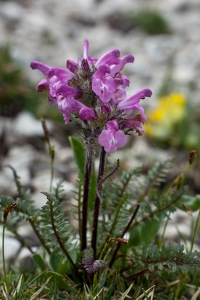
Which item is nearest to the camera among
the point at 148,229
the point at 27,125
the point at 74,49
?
the point at 148,229

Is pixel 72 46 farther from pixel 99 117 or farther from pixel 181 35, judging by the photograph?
pixel 99 117

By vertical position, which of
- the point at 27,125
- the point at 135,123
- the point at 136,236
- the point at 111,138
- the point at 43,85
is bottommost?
the point at 136,236

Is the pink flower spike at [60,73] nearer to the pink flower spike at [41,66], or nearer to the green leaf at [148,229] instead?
the pink flower spike at [41,66]

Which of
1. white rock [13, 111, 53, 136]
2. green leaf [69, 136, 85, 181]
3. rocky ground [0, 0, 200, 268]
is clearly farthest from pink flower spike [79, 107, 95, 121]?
white rock [13, 111, 53, 136]

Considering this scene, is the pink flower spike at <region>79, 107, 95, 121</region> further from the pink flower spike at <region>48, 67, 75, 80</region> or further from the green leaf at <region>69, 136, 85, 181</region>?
the green leaf at <region>69, 136, 85, 181</region>

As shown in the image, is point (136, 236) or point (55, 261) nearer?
A: point (55, 261)

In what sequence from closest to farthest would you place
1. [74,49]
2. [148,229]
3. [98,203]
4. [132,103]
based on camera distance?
[132,103] → [98,203] → [148,229] → [74,49]

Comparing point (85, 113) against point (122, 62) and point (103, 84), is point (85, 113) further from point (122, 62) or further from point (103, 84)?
point (122, 62)

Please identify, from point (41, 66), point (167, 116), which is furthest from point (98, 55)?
point (41, 66)
